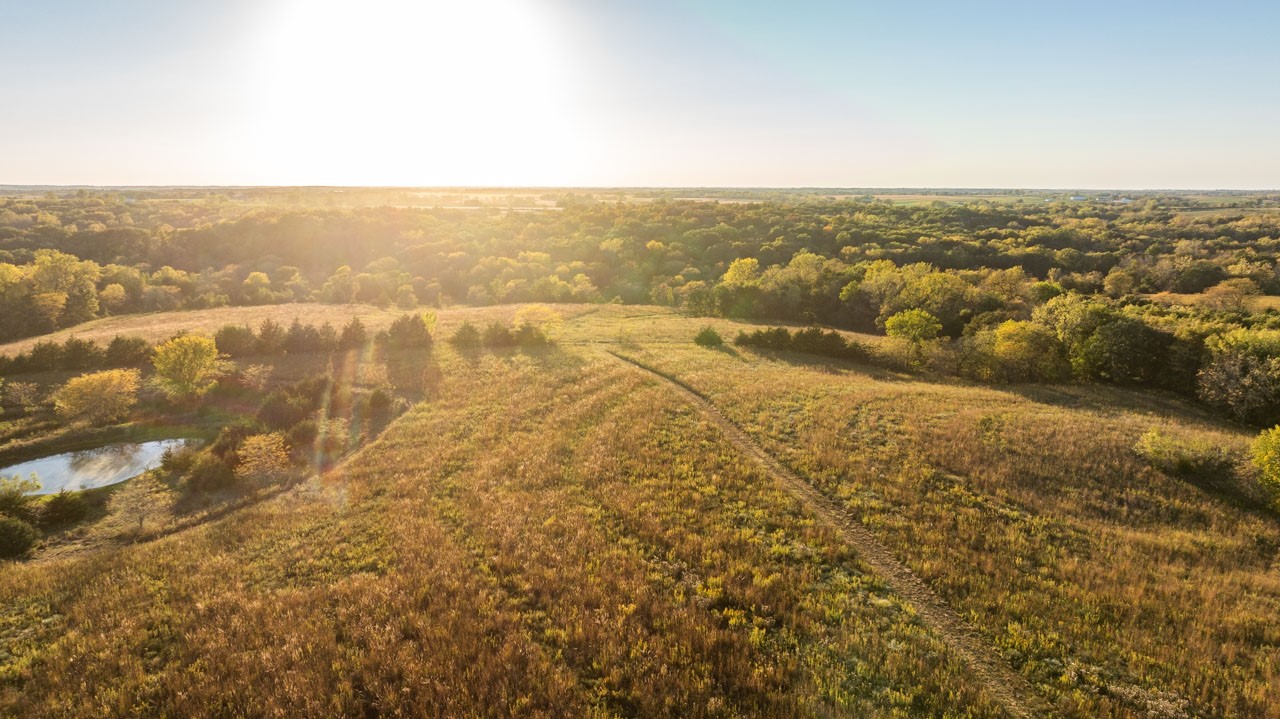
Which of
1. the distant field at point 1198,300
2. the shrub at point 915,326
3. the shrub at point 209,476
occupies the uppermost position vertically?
the distant field at point 1198,300

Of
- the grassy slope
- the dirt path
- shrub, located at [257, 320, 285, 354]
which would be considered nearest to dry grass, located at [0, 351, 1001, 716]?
the dirt path

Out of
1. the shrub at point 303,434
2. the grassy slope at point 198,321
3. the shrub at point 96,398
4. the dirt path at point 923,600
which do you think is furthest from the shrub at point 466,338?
the dirt path at point 923,600

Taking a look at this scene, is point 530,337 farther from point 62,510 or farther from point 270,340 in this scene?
point 62,510

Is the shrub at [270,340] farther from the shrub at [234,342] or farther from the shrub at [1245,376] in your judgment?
the shrub at [1245,376]

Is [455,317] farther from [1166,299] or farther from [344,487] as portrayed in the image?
[1166,299]

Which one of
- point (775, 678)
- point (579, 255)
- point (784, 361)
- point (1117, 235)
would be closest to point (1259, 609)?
point (775, 678)

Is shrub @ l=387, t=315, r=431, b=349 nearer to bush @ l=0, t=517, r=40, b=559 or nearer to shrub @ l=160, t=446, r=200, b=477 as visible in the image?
shrub @ l=160, t=446, r=200, b=477
